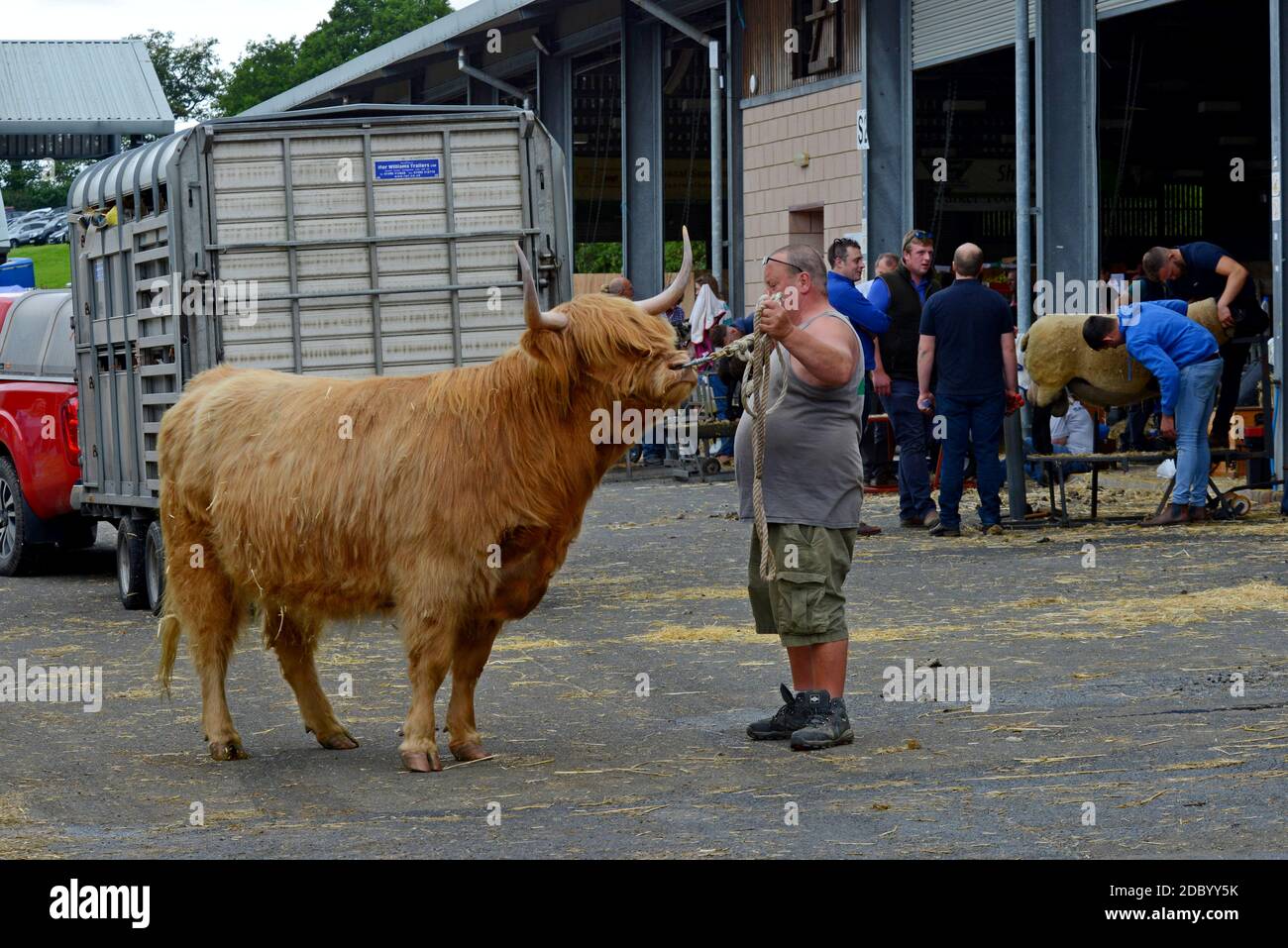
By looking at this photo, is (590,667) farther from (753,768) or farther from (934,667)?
(753,768)

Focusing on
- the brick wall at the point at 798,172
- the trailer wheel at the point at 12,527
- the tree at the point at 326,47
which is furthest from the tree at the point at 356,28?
the trailer wheel at the point at 12,527

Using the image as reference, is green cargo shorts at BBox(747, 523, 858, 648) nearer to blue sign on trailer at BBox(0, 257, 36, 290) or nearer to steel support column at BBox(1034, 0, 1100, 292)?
steel support column at BBox(1034, 0, 1100, 292)

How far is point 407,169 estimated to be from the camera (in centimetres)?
1244

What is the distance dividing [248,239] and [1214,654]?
6.37 meters

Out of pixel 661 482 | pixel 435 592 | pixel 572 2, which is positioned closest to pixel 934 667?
pixel 435 592

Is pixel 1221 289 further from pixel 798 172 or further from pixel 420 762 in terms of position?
pixel 420 762

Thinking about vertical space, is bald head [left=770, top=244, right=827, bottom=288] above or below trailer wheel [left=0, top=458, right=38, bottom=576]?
above

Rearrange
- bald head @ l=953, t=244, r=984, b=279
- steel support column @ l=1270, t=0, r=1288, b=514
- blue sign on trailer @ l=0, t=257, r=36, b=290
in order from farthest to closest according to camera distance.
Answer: blue sign on trailer @ l=0, t=257, r=36, b=290 < steel support column @ l=1270, t=0, r=1288, b=514 < bald head @ l=953, t=244, r=984, b=279

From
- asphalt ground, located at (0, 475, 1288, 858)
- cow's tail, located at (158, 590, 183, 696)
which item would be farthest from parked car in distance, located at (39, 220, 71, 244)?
cow's tail, located at (158, 590, 183, 696)

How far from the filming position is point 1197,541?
13844 mm

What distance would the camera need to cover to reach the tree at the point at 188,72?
110 metres

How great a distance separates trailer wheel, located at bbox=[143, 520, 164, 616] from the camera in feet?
40.8

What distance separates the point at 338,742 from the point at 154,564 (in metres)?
5.18

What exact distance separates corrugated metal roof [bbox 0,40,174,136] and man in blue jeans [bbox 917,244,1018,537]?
95.4 feet
